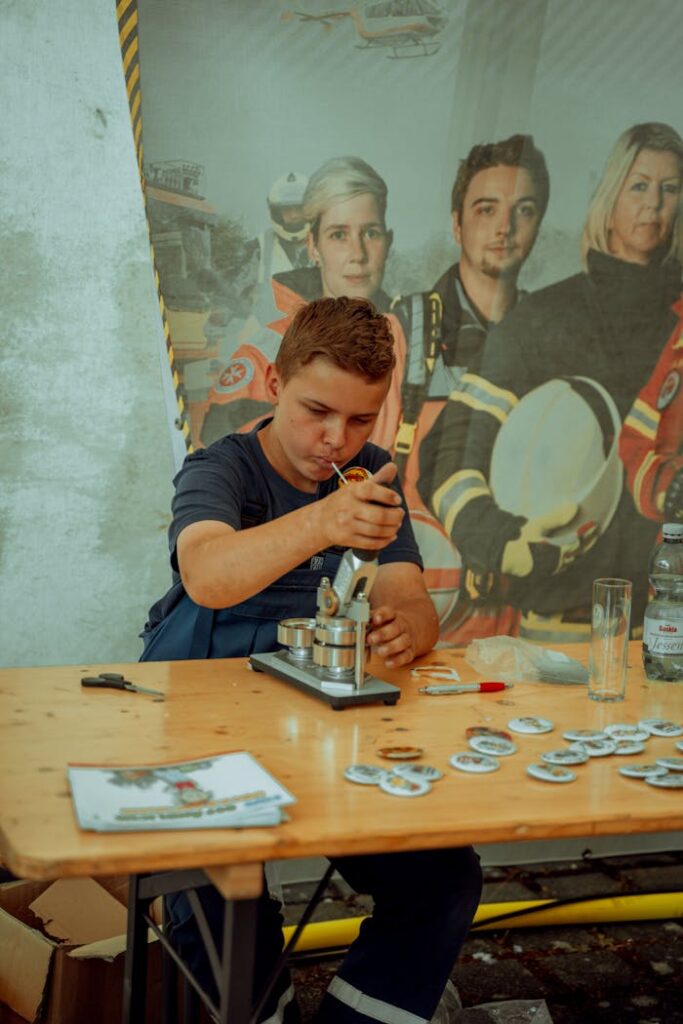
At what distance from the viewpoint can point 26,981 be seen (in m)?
2.09

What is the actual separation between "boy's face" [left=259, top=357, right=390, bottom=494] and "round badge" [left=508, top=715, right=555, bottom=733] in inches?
26.5

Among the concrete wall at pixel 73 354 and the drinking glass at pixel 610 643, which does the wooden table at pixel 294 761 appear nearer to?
the drinking glass at pixel 610 643

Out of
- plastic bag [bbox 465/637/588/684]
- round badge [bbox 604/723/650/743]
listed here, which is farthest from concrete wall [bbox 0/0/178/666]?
round badge [bbox 604/723/650/743]

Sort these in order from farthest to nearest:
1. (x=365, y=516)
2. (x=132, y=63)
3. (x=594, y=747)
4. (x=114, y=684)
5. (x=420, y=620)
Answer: (x=132, y=63) < (x=420, y=620) < (x=114, y=684) < (x=365, y=516) < (x=594, y=747)

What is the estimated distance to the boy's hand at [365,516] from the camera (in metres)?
1.83

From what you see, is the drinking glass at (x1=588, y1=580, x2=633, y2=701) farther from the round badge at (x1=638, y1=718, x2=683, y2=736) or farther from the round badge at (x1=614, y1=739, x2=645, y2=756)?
the round badge at (x1=614, y1=739, x2=645, y2=756)

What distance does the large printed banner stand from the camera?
117 inches

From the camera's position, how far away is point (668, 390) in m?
3.47

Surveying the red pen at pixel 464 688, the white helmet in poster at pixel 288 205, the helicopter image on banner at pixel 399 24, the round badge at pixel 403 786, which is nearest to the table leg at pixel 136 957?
the round badge at pixel 403 786

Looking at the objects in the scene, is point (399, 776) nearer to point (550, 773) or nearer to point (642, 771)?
point (550, 773)

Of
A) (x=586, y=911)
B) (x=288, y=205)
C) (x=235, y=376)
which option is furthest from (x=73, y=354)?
(x=586, y=911)

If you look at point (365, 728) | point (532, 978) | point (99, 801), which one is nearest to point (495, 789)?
point (365, 728)

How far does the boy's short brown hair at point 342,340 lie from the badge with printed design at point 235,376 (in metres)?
0.79

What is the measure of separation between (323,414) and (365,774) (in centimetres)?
88
